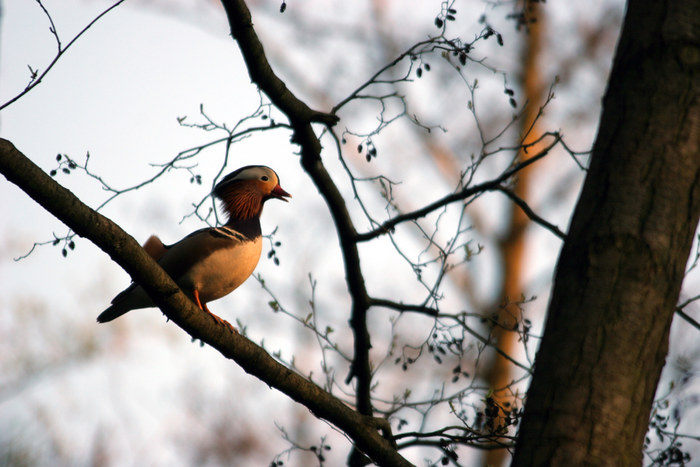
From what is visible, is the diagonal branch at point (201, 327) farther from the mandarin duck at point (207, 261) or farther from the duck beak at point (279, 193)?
the duck beak at point (279, 193)

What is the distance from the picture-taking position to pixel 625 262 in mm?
1997

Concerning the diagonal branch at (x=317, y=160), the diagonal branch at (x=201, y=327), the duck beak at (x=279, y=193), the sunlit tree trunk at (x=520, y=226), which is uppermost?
the sunlit tree trunk at (x=520, y=226)

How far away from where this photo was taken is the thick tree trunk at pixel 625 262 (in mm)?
1880

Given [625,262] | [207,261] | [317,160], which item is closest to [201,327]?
[207,261]

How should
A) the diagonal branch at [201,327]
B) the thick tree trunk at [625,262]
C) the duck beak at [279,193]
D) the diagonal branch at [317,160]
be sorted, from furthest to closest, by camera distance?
the duck beak at [279,193] → the diagonal branch at [317,160] → the diagonal branch at [201,327] → the thick tree trunk at [625,262]

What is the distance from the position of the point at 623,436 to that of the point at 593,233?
57 cm

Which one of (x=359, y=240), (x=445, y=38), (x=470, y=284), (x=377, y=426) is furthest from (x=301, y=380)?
(x=470, y=284)

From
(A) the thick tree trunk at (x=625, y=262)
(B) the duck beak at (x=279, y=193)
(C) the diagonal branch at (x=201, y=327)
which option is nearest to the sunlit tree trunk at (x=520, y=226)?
(B) the duck beak at (x=279, y=193)

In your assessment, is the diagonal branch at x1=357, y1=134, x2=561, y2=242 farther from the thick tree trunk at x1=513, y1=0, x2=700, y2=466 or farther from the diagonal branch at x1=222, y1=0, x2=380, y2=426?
the thick tree trunk at x1=513, y1=0, x2=700, y2=466

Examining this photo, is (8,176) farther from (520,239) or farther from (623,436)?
(520,239)

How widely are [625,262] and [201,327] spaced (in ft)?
5.17

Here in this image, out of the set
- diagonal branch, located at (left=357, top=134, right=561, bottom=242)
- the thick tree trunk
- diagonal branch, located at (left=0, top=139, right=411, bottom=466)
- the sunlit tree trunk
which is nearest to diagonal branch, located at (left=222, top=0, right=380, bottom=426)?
diagonal branch, located at (left=357, top=134, right=561, bottom=242)

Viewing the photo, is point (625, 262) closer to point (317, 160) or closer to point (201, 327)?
point (201, 327)

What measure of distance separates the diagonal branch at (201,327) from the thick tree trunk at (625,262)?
1001 mm
